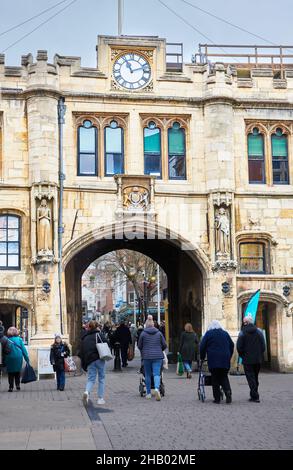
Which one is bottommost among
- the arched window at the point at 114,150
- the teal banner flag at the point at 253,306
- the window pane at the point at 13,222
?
the teal banner flag at the point at 253,306

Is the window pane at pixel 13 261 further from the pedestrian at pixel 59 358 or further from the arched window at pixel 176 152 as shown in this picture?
the pedestrian at pixel 59 358

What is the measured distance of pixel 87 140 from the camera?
2506cm

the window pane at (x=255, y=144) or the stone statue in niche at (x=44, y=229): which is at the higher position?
the window pane at (x=255, y=144)

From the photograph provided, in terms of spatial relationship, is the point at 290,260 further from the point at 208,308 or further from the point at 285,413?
the point at 285,413

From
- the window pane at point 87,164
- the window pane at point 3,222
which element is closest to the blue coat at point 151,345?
the window pane at point 3,222

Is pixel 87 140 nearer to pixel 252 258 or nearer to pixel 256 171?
pixel 256 171

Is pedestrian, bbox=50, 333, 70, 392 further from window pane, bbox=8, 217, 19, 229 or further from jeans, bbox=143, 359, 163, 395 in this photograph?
window pane, bbox=8, 217, 19, 229

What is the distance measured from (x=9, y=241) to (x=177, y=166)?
6.28 meters

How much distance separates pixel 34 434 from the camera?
418 inches

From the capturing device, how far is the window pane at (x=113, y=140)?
25.2 m

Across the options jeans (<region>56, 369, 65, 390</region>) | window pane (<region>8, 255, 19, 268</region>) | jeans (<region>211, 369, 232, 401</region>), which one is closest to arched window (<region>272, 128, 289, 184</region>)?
window pane (<region>8, 255, 19, 268</region>)

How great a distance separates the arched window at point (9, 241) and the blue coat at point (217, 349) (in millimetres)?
10518

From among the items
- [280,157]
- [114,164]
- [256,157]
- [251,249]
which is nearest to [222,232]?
[251,249]
